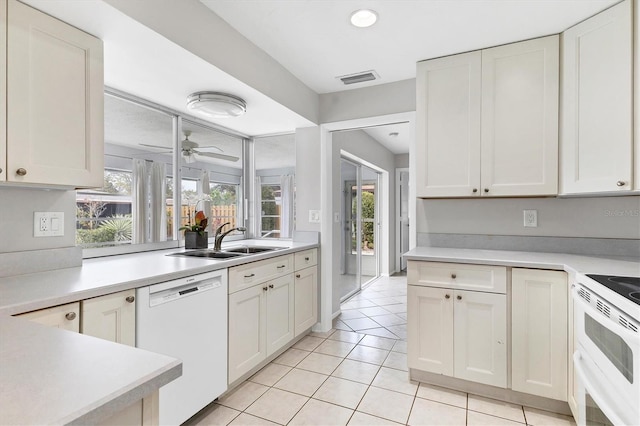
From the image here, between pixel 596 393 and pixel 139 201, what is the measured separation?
287 cm

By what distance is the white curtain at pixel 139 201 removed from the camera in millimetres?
2449

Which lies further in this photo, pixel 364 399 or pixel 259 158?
pixel 259 158

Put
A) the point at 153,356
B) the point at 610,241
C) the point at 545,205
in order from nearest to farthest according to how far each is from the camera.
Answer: the point at 153,356
the point at 610,241
the point at 545,205

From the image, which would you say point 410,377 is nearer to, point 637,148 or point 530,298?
point 530,298

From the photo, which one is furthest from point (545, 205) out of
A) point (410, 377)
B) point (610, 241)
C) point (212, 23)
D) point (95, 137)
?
point (95, 137)

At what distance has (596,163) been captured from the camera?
76.7 inches

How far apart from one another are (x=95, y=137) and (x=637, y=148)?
283 cm

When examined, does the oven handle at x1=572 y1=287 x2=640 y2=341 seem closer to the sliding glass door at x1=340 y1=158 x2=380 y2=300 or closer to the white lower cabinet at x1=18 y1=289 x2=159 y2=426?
the white lower cabinet at x1=18 y1=289 x2=159 y2=426

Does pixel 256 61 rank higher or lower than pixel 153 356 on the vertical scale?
higher

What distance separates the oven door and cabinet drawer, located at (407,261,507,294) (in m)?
0.42

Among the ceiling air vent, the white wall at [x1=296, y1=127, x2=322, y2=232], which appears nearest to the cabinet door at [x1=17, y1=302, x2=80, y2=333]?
the white wall at [x1=296, y1=127, x2=322, y2=232]

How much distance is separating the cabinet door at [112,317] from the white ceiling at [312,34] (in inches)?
48.8

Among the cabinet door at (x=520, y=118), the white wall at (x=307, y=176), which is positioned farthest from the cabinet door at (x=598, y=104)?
the white wall at (x=307, y=176)

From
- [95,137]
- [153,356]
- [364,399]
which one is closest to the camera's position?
[153,356]
